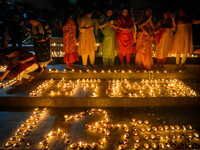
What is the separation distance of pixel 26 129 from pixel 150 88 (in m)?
2.91

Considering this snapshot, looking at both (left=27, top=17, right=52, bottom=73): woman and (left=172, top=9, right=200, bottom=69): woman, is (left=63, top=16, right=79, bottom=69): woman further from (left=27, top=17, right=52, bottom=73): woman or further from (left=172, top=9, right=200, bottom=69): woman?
(left=172, top=9, right=200, bottom=69): woman

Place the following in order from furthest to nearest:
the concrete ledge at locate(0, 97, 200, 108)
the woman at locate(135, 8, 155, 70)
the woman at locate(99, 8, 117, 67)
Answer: the woman at locate(99, 8, 117, 67)
the woman at locate(135, 8, 155, 70)
the concrete ledge at locate(0, 97, 200, 108)

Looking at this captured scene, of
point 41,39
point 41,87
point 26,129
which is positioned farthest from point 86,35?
point 26,129

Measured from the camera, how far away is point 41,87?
3850 mm

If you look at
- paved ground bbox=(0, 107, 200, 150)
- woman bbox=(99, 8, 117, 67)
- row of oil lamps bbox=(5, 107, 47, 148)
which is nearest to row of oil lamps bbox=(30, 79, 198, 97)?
paved ground bbox=(0, 107, 200, 150)

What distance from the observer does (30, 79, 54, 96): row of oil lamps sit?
3509 millimetres

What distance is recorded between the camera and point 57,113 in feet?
10.5

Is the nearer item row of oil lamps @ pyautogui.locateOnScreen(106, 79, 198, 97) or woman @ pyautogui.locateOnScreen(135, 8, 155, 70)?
row of oil lamps @ pyautogui.locateOnScreen(106, 79, 198, 97)

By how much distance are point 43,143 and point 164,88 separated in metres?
3.02

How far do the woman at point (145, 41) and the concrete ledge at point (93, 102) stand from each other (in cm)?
145

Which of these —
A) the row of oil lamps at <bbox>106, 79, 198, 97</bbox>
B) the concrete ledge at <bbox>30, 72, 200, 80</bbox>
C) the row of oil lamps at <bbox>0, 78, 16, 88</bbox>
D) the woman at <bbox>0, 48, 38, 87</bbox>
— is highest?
the woman at <bbox>0, 48, 38, 87</bbox>

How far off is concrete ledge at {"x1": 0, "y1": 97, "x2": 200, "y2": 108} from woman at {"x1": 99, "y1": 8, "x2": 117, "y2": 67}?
178 centimetres

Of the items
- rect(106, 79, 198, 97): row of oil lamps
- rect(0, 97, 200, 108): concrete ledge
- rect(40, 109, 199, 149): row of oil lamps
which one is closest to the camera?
rect(40, 109, 199, 149): row of oil lamps

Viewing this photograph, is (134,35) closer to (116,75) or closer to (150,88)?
(116,75)
